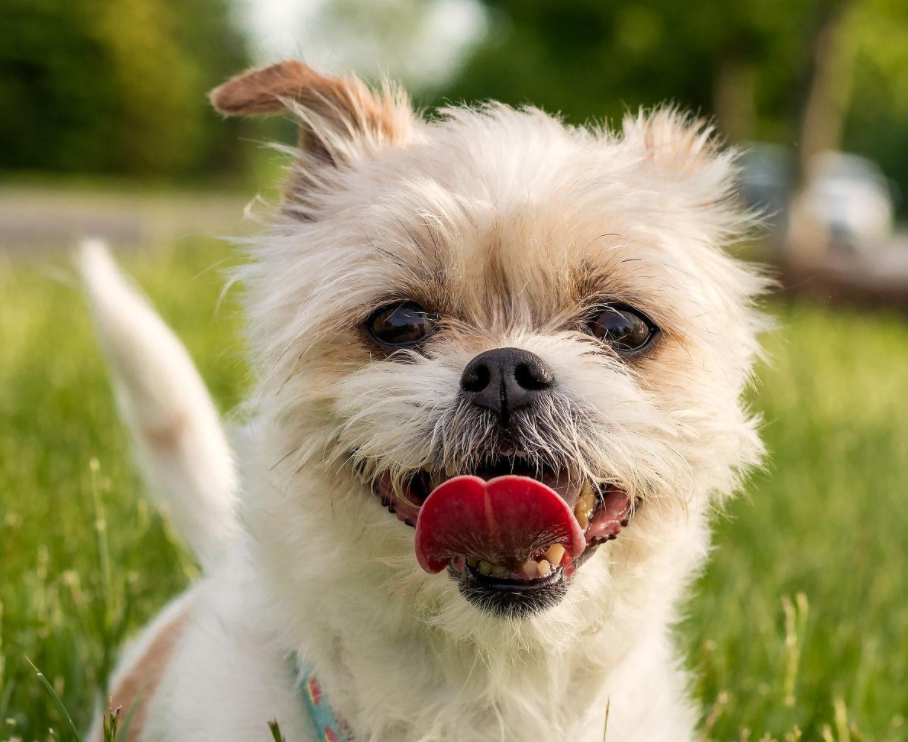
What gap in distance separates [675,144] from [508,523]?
1.41 meters

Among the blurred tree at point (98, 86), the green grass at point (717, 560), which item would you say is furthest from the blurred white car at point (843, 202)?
the green grass at point (717, 560)

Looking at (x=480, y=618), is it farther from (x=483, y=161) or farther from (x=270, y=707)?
(x=483, y=161)

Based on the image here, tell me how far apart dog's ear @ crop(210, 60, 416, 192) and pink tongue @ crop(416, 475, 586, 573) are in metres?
1.11

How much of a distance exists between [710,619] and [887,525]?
1.68m

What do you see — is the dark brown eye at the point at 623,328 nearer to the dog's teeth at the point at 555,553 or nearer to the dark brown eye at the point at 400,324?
the dark brown eye at the point at 400,324

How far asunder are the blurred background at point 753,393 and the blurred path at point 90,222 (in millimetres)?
106

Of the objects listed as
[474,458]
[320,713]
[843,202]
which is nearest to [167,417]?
[320,713]

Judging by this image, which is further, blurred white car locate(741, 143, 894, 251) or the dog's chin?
blurred white car locate(741, 143, 894, 251)

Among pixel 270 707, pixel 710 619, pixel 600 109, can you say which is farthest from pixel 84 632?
pixel 600 109

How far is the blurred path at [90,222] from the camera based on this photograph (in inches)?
536

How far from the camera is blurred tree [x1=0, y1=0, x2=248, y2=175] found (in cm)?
2697

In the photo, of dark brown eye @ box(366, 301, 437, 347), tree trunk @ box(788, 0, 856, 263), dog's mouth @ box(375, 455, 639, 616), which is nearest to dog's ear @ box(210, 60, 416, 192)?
dark brown eye @ box(366, 301, 437, 347)

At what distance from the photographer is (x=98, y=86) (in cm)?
2869

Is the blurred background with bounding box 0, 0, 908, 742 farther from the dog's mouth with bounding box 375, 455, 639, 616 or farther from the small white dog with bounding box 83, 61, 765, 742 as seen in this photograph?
the dog's mouth with bounding box 375, 455, 639, 616
